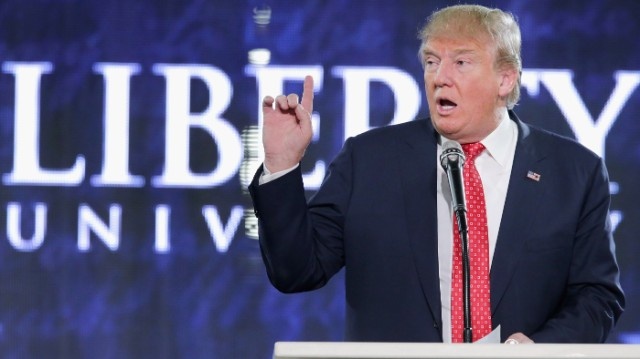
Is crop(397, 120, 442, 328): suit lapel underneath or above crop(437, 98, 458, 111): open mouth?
underneath

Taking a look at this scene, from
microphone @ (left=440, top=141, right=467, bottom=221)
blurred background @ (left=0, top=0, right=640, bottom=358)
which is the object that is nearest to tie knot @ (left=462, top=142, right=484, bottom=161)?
microphone @ (left=440, top=141, right=467, bottom=221)

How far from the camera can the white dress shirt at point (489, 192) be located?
2319 millimetres

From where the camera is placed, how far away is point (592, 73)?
13.5 feet

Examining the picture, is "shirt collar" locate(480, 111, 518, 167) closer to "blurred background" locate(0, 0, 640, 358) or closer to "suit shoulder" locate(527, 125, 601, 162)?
"suit shoulder" locate(527, 125, 601, 162)

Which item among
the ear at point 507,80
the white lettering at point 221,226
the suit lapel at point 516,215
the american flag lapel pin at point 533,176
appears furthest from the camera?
the white lettering at point 221,226

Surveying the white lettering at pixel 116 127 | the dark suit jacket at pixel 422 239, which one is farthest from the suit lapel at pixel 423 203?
the white lettering at pixel 116 127

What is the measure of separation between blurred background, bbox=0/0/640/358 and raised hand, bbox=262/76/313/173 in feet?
6.20

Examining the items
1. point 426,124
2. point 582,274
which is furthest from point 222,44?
point 582,274

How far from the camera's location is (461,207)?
2004 millimetres

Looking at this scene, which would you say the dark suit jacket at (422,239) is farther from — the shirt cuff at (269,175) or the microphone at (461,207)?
the microphone at (461,207)

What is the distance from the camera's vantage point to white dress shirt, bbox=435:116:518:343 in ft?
7.61

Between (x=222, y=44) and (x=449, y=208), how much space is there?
6.44 feet

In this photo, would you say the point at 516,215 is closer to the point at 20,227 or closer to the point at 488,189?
the point at 488,189

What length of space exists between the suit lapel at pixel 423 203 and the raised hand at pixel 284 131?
33 cm
